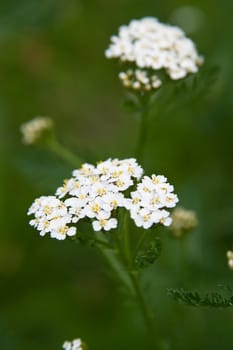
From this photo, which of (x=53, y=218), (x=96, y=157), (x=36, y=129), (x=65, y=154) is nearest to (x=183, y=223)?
(x=96, y=157)

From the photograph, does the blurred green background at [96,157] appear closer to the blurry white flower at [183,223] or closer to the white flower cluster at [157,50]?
the blurry white flower at [183,223]

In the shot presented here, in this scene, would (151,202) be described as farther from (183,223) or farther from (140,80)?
(140,80)

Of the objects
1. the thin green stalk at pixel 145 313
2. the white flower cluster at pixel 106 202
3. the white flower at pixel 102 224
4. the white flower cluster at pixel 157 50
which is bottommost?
the thin green stalk at pixel 145 313

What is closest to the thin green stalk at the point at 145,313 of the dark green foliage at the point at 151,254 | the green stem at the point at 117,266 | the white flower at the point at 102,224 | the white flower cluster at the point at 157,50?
the green stem at the point at 117,266

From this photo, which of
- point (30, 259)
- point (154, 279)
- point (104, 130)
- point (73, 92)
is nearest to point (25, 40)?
point (73, 92)

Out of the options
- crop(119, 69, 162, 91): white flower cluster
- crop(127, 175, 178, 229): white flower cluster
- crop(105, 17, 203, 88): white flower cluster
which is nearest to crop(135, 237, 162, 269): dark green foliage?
crop(127, 175, 178, 229): white flower cluster

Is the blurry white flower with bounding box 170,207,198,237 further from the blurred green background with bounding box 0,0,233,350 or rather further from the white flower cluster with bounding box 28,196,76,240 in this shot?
the white flower cluster with bounding box 28,196,76,240

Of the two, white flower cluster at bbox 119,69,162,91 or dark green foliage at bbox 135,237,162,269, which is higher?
white flower cluster at bbox 119,69,162,91

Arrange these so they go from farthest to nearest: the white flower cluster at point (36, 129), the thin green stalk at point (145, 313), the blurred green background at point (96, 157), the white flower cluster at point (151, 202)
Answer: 1. the blurred green background at point (96, 157)
2. the white flower cluster at point (36, 129)
3. the thin green stalk at point (145, 313)
4. the white flower cluster at point (151, 202)
